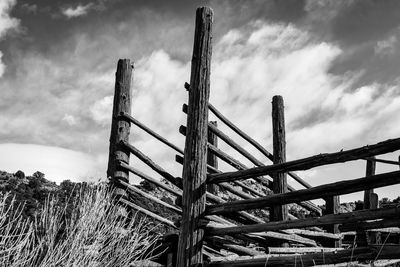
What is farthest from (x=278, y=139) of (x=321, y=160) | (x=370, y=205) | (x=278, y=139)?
(x=321, y=160)

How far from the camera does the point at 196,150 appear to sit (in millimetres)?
5555

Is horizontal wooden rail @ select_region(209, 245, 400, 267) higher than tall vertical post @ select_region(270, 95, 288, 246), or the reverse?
tall vertical post @ select_region(270, 95, 288, 246)

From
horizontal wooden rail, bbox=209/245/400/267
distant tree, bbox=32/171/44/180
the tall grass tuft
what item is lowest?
horizontal wooden rail, bbox=209/245/400/267

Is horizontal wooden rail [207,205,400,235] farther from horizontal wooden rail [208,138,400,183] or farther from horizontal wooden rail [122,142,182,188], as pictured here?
horizontal wooden rail [122,142,182,188]

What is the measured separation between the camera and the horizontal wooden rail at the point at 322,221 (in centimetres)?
418

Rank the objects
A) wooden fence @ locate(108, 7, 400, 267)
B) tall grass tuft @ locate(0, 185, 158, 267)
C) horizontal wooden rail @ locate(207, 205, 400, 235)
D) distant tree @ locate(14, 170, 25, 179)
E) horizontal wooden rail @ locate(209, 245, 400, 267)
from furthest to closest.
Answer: distant tree @ locate(14, 170, 25, 179) → tall grass tuft @ locate(0, 185, 158, 267) → wooden fence @ locate(108, 7, 400, 267) → horizontal wooden rail @ locate(207, 205, 400, 235) → horizontal wooden rail @ locate(209, 245, 400, 267)

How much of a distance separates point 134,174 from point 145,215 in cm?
68

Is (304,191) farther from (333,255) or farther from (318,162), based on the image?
(333,255)

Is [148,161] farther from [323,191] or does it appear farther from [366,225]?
[366,225]

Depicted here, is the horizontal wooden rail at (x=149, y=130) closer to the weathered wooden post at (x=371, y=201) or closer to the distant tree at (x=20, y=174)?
the weathered wooden post at (x=371, y=201)

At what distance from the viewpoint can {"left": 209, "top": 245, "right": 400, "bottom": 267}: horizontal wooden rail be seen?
160 inches

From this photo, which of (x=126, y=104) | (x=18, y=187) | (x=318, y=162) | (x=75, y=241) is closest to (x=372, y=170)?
(x=318, y=162)

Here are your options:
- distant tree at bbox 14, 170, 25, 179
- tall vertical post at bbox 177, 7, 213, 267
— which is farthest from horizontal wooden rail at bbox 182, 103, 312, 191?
distant tree at bbox 14, 170, 25, 179

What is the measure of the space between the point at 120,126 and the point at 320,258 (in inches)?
149
